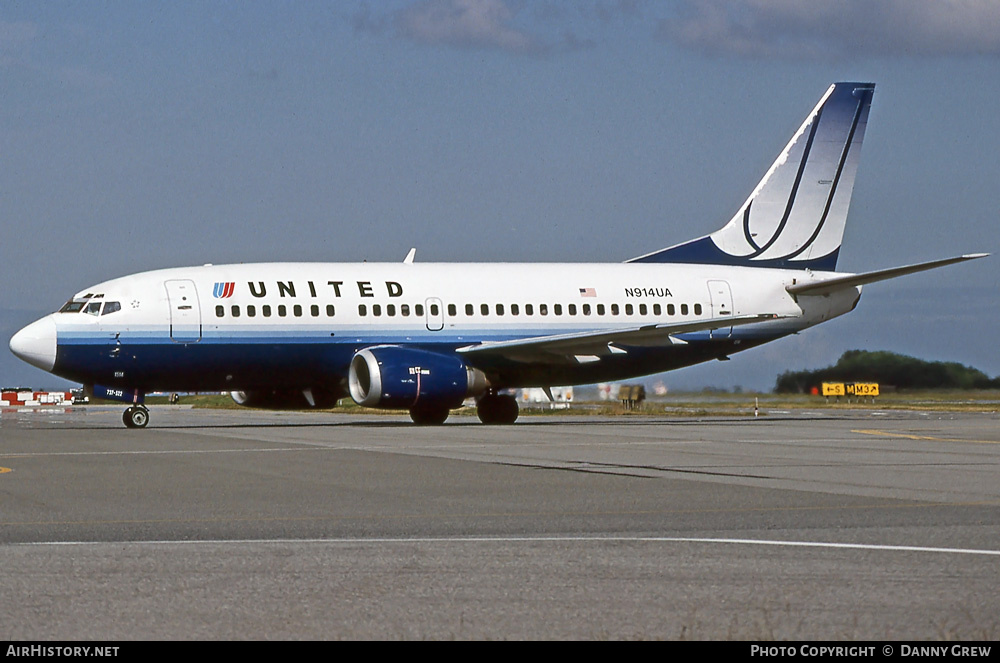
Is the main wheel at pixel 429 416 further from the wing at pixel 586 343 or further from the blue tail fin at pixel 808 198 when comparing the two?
the blue tail fin at pixel 808 198

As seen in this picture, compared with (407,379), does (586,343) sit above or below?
above

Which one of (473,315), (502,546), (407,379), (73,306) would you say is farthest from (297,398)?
(502,546)

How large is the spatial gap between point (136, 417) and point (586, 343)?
11.7 m

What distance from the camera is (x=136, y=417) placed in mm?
35125

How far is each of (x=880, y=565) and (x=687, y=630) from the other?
2908 millimetres

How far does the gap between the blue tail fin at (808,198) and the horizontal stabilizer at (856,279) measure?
5.10 feet

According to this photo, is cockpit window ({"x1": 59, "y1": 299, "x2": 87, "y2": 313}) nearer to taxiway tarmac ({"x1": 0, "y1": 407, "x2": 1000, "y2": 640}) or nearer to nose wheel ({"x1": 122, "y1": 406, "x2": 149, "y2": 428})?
nose wheel ({"x1": 122, "y1": 406, "x2": 149, "y2": 428})

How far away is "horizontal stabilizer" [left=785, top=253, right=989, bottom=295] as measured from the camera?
36844 mm

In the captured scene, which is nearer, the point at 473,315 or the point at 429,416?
the point at 429,416

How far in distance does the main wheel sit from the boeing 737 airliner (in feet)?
0.20

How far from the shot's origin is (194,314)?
34969 mm

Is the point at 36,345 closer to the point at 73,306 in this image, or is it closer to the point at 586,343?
the point at 73,306

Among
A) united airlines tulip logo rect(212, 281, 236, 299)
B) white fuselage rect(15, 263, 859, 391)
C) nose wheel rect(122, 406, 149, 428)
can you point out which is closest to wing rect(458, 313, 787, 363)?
white fuselage rect(15, 263, 859, 391)

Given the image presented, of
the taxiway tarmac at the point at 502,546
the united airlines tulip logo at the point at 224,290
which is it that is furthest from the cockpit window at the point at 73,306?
the taxiway tarmac at the point at 502,546
